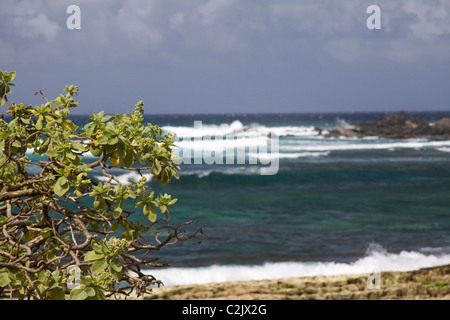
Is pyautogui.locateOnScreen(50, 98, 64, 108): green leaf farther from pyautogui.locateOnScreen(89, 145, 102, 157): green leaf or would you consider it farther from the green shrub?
pyautogui.locateOnScreen(89, 145, 102, 157): green leaf

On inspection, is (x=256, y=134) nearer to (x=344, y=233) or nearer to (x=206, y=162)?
(x=206, y=162)

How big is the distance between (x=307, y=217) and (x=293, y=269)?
476cm

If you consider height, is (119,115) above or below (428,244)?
above

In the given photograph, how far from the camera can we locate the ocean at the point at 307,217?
9727 mm

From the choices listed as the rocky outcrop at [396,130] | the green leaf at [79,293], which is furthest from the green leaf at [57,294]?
the rocky outcrop at [396,130]

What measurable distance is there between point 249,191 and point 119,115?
1669 centimetres

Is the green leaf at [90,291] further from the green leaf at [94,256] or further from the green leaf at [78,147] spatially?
the green leaf at [78,147]

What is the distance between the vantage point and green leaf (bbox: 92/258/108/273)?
189cm

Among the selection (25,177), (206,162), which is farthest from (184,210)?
(25,177)

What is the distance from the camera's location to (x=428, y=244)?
11.2m

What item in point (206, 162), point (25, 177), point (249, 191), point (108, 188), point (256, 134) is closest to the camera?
point (108, 188)

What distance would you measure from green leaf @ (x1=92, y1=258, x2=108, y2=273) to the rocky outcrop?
4400 centimetres
